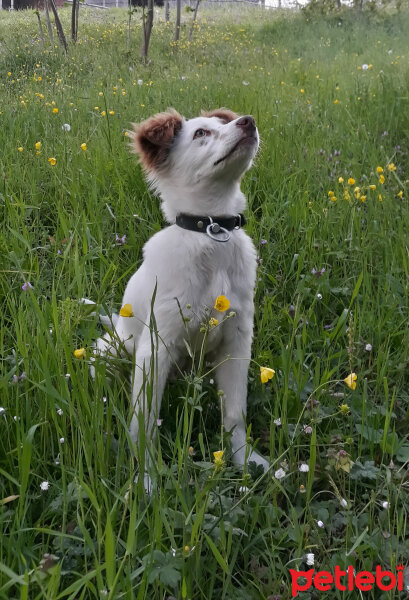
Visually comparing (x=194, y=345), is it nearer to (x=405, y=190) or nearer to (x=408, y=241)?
(x=408, y=241)

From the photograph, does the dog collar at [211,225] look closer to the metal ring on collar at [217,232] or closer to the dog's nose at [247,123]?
the metal ring on collar at [217,232]

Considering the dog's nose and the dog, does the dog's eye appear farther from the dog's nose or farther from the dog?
the dog's nose

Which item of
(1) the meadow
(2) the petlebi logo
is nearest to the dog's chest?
(1) the meadow

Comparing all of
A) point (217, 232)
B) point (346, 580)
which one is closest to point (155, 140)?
point (217, 232)

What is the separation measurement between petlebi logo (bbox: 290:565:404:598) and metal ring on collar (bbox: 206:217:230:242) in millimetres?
1231

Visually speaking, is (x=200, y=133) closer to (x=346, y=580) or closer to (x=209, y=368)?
(x=209, y=368)

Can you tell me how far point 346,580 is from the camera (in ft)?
4.75

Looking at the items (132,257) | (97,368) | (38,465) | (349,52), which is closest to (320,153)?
(132,257)

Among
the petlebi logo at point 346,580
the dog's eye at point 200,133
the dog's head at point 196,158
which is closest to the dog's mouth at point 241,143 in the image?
the dog's head at point 196,158

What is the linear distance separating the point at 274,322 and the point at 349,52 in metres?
8.56

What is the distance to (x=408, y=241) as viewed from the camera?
117 inches

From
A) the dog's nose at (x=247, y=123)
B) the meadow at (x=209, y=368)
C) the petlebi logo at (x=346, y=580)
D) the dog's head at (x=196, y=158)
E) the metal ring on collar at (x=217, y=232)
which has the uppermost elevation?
the dog's nose at (x=247, y=123)

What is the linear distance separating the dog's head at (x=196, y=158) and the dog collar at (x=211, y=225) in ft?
0.15

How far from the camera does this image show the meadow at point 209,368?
1459mm
